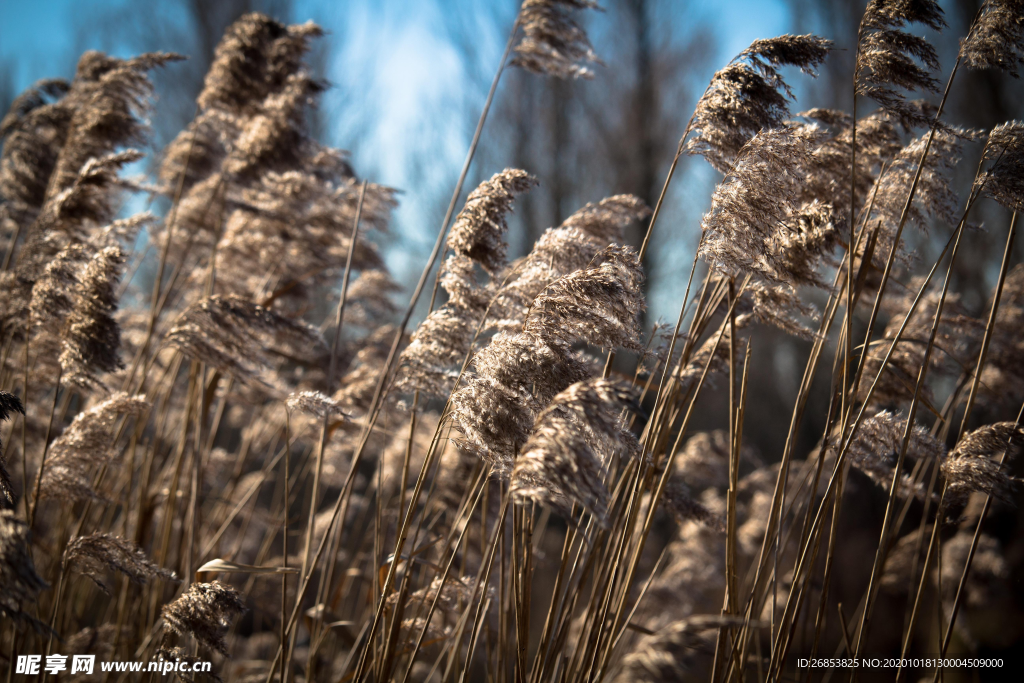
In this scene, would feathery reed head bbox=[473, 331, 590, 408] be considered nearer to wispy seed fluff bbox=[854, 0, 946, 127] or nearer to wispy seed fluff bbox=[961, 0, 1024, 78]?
wispy seed fluff bbox=[854, 0, 946, 127]

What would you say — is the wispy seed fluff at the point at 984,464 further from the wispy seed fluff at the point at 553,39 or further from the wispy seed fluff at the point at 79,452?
the wispy seed fluff at the point at 79,452

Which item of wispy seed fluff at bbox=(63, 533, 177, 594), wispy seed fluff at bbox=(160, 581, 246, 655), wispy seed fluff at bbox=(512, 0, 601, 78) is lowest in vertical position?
wispy seed fluff at bbox=(160, 581, 246, 655)

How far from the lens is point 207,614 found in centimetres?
124

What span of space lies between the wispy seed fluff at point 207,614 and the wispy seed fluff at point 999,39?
1.91m

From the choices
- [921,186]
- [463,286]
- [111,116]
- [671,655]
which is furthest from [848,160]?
[111,116]

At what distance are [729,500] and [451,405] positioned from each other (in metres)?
0.70

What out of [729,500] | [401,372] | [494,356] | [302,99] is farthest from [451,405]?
[302,99]

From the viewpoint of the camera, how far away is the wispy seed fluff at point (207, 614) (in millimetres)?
1228

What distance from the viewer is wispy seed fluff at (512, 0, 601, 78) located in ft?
6.23

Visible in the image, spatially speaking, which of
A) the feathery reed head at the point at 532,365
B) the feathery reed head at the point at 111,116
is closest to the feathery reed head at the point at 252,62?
the feathery reed head at the point at 111,116

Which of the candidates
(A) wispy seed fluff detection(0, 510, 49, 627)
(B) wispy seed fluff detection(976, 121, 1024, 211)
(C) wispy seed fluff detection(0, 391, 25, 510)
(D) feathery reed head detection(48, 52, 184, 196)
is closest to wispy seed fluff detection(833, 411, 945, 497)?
(B) wispy seed fluff detection(976, 121, 1024, 211)

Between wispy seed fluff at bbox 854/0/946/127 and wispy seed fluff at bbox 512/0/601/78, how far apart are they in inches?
30.5

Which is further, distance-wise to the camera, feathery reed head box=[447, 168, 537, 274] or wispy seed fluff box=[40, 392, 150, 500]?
wispy seed fluff box=[40, 392, 150, 500]

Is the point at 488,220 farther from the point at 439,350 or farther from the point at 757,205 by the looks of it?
the point at 757,205
